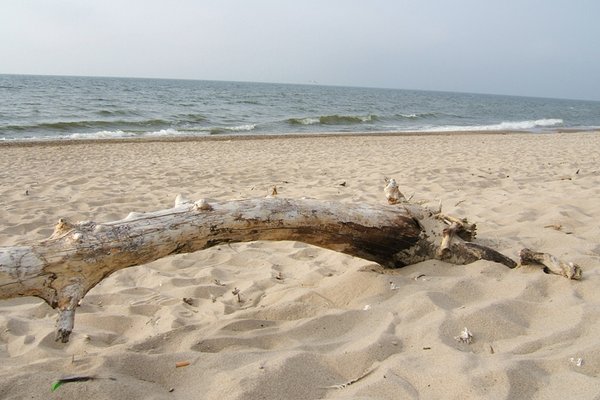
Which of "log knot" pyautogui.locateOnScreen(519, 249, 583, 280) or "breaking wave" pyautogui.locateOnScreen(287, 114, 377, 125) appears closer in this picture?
"log knot" pyautogui.locateOnScreen(519, 249, 583, 280)

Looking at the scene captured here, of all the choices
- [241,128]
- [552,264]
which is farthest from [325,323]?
[241,128]

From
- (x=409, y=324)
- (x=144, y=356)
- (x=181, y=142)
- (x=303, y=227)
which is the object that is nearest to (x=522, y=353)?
(x=409, y=324)

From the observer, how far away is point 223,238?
8.73 ft

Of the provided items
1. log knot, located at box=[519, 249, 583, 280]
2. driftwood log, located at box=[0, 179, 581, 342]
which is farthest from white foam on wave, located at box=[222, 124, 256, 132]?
log knot, located at box=[519, 249, 583, 280]

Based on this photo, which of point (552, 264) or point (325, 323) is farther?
point (552, 264)

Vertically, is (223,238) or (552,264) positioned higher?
(223,238)

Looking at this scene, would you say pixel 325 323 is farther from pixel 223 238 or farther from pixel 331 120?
pixel 331 120

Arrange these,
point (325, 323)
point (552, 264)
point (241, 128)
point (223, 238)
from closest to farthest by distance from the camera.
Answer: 1. point (325, 323)
2. point (223, 238)
3. point (552, 264)
4. point (241, 128)

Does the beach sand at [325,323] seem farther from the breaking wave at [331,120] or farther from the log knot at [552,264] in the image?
the breaking wave at [331,120]

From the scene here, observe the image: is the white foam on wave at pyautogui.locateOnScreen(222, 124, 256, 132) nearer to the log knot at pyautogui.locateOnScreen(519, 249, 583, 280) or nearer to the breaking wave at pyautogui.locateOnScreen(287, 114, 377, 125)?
the breaking wave at pyautogui.locateOnScreen(287, 114, 377, 125)

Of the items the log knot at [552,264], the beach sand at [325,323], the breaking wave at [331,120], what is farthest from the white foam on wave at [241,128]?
the log knot at [552,264]

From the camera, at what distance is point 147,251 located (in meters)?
2.38

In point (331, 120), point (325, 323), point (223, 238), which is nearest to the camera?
point (325, 323)

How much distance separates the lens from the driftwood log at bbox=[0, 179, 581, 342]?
2.07 m
